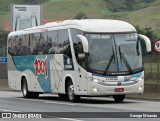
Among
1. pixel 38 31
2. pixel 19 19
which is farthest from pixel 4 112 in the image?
pixel 19 19

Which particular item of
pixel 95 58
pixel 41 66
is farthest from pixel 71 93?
pixel 41 66

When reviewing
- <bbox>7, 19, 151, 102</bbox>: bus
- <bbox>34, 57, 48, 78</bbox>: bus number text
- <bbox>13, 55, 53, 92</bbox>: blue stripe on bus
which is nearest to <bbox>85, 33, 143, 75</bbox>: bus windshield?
<bbox>7, 19, 151, 102</bbox>: bus

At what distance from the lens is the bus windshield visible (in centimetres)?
2456

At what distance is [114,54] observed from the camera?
24703mm

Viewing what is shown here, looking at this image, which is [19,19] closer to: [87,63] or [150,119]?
[87,63]

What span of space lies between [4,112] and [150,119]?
574cm

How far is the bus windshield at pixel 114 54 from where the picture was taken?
24562 millimetres

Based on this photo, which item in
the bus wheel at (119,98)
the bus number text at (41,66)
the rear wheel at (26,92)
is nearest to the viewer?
the bus wheel at (119,98)

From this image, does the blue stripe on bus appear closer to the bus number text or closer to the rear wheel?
the bus number text

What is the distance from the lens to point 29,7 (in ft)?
233

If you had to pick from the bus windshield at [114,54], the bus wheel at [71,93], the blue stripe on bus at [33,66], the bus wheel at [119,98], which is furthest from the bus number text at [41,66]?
the bus windshield at [114,54]

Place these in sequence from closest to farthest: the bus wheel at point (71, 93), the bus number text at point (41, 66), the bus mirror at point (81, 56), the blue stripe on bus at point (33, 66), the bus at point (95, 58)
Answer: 1. the bus at point (95, 58)
2. the bus mirror at point (81, 56)
3. the bus wheel at point (71, 93)
4. the blue stripe on bus at point (33, 66)
5. the bus number text at point (41, 66)

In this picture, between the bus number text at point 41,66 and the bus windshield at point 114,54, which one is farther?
the bus number text at point 41,66

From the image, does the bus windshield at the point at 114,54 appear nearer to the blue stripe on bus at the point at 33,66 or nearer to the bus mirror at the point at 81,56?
the bus mirror at the point at 81,56
